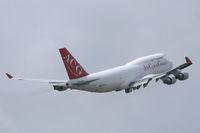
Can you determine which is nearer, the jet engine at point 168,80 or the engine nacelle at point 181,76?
the jet engine at point 168,80

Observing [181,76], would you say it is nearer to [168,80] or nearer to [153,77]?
[168,80]

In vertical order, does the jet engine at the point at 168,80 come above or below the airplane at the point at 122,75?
below

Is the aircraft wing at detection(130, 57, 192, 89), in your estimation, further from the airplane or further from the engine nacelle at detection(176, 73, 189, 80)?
the engine nacelle at detection(176, 73, 189, 80)

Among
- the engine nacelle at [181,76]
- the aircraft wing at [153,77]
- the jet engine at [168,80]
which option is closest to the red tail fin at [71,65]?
the aircraft wing at [153,77]

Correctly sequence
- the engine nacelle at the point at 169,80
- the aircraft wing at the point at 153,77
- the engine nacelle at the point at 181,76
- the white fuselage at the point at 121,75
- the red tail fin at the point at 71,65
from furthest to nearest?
the engine nacelle at the point at 181,76
the engine nacelle at the point at 169,80
the aircraft wing at the point at 153,77
the white fuselage at the point at 121,75
the red tail fin at the point at 71,65

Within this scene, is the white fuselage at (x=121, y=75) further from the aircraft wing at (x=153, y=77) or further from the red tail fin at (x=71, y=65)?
the aircraft wing at (x=153, y=77)

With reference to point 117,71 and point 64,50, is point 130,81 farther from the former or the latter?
point 64,50

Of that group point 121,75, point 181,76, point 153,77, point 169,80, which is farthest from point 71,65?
point 181,76

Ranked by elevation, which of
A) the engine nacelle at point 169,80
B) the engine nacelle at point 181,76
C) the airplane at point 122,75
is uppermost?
the airplane at point 122,75

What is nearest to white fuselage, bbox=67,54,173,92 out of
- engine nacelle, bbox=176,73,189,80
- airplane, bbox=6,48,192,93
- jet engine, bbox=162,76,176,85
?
airplane, bbox=6,48,192,93

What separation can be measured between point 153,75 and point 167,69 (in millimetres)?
7348

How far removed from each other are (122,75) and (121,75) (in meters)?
0.30

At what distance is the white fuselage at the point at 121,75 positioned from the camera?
10738cm

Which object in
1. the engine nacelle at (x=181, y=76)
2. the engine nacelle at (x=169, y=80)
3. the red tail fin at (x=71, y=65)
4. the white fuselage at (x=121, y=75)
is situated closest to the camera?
the red tail fin at (x=71, y=65)
